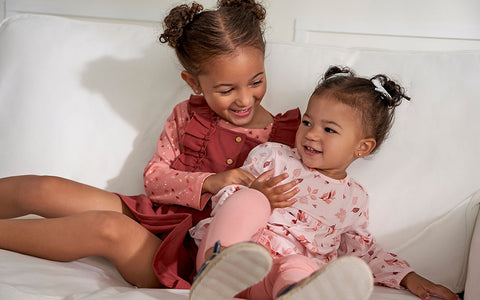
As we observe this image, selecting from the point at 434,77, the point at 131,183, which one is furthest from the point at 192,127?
the point at 434,77

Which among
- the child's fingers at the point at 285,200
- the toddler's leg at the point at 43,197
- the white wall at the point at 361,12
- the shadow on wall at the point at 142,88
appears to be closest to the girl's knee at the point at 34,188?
the toddler's leg at the point at 43,197

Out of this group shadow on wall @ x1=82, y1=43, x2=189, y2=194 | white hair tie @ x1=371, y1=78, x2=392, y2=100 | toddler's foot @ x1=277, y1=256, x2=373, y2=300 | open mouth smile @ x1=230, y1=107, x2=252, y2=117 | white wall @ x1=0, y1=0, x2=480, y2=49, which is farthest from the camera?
white wall @ x1=0, y1=0, x2=480, y2=49

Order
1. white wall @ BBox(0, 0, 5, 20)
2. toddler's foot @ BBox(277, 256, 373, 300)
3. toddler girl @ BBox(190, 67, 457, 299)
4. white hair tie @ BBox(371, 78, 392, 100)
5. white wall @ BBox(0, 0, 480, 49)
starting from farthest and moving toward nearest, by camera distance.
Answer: white wall @ BBox(0, 0, 5, 20) → white wall @ BBox(0, 0, 480, 49) → white hair tie @ BBox(371, 78, 392, 100) → toddler girl @ BBox(190, 67, 457, 299) → toddler's foot @ BBox(277, 256, 373, 300)

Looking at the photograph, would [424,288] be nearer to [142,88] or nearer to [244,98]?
[244,98]

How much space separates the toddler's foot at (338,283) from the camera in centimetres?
73

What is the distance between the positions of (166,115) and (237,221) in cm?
66

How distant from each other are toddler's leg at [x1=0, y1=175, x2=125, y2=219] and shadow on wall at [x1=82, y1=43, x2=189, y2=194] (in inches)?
11.1

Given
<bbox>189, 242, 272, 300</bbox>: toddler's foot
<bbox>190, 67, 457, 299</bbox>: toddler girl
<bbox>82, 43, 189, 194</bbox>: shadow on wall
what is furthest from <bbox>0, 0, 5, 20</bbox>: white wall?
<bbox>189, 242, 272, 300</bbox>: toddler's foot

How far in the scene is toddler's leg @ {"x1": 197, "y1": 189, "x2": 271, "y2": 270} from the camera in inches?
36.3

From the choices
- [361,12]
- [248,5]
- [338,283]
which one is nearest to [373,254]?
[338,283]

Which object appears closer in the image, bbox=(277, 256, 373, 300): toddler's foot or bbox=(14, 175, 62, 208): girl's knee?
bbox=(277, 256, 373, 300): toddler's foot

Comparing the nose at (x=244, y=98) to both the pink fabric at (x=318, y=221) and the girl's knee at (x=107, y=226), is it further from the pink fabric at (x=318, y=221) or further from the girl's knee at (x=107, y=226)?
the girl's knee at (x=107, y=226)

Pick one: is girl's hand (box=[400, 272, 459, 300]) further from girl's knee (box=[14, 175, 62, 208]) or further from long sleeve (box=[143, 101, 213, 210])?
girl's knee (box=[14, 175, 62, 208])

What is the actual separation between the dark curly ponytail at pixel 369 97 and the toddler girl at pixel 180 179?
0.61ft
